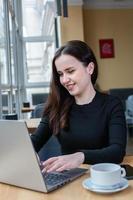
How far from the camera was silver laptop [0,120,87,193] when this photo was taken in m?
0.84

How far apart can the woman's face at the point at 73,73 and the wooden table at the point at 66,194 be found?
19.4 inches

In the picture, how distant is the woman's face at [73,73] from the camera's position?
1.32 m

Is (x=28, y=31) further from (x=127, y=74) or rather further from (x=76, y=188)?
(x=76, y=188)

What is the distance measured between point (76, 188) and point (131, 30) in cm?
641

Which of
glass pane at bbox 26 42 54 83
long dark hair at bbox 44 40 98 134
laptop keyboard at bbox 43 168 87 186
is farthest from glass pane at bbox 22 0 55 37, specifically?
laptop keyboard at bbox 43 168 87 186

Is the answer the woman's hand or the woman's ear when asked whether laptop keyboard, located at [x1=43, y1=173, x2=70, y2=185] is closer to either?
the woman's hand

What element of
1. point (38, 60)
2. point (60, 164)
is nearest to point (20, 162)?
point (60, 164)

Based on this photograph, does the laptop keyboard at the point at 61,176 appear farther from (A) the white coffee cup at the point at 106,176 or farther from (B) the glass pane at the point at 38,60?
(B) the glass pane at the point at 38,60

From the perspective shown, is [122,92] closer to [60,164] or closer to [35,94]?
[35,94]

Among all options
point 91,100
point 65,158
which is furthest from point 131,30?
point 65,158

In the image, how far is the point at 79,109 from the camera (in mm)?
1435

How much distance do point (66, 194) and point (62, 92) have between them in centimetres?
71

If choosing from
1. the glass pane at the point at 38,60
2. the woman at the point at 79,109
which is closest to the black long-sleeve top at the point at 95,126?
the woman at the point at 79,109

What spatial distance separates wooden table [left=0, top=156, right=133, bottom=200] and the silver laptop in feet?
0.06
